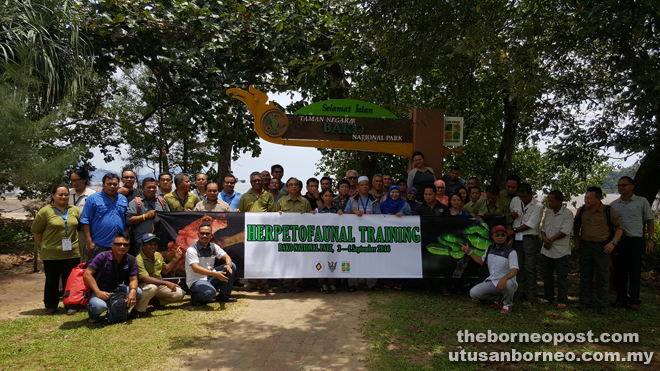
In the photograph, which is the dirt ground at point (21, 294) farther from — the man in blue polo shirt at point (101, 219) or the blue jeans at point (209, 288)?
the blue jeans at point (209, 288)

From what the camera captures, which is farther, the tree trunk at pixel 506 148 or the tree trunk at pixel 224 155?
the tree trunk at pixel 506 148

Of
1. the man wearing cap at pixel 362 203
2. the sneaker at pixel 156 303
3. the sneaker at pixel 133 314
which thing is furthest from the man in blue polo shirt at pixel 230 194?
the sneaker at pixel 133 314

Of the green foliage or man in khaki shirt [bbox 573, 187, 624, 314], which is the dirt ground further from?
man in khaki shirt [bbox 573, 187, 624, 314]

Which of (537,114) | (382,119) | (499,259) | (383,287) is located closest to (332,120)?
(382,119)

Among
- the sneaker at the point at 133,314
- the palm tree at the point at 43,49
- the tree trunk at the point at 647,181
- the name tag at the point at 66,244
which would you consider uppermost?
the palm tree at the point at 43,49

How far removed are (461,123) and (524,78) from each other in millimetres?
2838

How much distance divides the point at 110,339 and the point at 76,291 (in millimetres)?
995

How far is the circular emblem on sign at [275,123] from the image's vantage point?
28.3 ft

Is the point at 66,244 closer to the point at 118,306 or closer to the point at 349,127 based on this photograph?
the point at 118,306

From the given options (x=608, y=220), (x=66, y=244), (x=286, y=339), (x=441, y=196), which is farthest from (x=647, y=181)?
(x=66, y=244)

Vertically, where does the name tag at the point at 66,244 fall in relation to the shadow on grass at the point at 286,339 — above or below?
A: above

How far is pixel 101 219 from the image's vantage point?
20.1 ft

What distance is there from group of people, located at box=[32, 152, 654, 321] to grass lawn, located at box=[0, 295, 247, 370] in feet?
0.87

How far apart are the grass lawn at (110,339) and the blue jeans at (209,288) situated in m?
0.14
